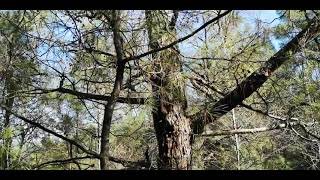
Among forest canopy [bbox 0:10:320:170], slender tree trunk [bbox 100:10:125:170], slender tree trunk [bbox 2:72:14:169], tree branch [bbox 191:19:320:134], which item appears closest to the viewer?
slender tree trunk [bbox 100:10:125:170]

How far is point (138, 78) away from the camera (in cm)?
130

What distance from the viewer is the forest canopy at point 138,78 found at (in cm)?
109

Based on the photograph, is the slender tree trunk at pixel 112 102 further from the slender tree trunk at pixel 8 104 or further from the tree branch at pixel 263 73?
the tree branch at pixel 263 73

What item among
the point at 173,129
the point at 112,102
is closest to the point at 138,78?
the point at 112,102

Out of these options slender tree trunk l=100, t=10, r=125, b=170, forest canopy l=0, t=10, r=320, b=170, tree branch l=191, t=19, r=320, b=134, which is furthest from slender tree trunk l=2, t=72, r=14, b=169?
tree branch l=191, t=19, r=320, b=134

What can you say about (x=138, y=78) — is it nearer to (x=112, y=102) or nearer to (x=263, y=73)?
(x=112, y=102)

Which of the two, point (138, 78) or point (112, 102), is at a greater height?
point (138, 78)

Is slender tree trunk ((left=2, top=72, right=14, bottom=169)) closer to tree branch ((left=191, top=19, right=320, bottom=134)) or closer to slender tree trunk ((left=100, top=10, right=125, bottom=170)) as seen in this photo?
slender tree trunk ((left=100, top=10, right=125, bottom=170))

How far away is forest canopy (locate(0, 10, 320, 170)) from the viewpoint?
1092 millimetres

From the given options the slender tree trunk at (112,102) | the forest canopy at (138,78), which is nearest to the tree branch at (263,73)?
the forest canopy at (138,78)

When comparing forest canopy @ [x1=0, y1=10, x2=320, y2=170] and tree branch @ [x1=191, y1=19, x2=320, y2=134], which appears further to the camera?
tree branch @ [x1=191, y1=19, x2=320, y2=134]
